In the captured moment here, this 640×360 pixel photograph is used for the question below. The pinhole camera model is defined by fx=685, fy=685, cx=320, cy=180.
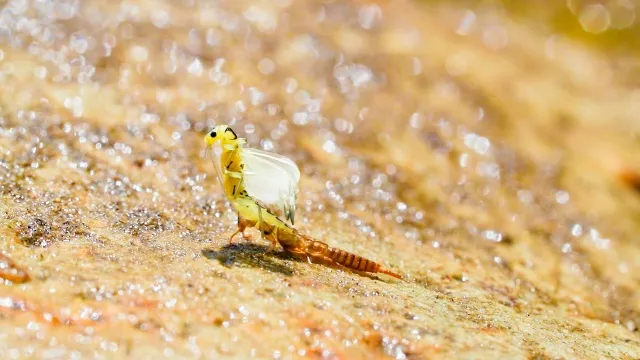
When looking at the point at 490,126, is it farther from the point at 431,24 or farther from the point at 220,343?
the point at 220,343

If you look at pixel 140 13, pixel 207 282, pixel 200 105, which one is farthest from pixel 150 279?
pixel 140 13

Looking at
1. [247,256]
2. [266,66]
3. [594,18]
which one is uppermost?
[594,18]

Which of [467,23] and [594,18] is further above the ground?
[594,18]

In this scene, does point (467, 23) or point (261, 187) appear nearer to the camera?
point (261, 187)

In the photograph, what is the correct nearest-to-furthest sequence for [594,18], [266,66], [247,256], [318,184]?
1. [247,256]
2. [318,184]
3. [266,66]
4. [594,18]

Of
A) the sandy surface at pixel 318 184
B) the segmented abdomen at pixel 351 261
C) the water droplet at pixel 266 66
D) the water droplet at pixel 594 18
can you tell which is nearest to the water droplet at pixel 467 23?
the sandy surface at pixel 318 184

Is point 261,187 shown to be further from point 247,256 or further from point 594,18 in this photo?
point 594,18

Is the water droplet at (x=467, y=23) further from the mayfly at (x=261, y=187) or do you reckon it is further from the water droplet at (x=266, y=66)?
the mayfly at (x=261, y=187)

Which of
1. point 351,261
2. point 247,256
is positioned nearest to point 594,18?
point 351,261
